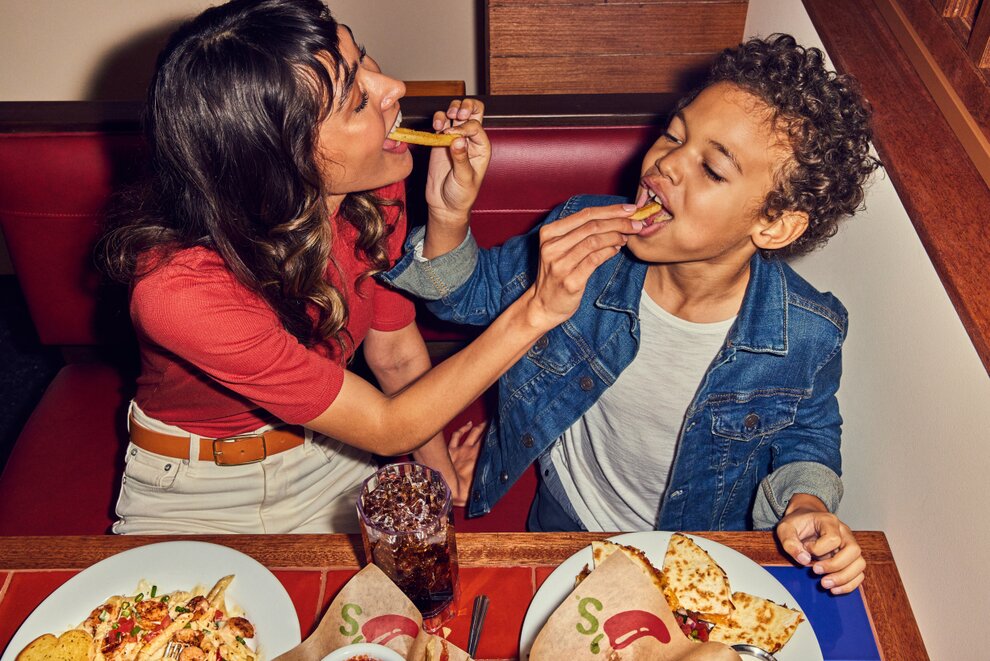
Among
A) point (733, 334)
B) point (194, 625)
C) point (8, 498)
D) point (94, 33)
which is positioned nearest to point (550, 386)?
point (733, 334)

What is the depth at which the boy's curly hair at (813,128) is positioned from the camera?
5.22 ft

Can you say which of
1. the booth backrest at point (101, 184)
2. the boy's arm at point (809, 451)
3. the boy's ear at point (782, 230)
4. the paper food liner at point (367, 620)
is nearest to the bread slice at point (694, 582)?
the boy's arm at point (809, 451)

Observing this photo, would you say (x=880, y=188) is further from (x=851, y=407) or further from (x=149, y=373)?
(x=149, y=373)

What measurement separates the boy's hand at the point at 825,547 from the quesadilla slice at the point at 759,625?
113 millimetres

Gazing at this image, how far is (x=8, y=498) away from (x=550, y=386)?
1.48m

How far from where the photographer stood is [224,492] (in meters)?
1.95

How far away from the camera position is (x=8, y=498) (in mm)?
2125

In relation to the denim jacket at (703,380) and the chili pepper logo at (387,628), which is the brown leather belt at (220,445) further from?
the chili pepper logo at (387,628)

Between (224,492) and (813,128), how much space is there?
1561 millimetres

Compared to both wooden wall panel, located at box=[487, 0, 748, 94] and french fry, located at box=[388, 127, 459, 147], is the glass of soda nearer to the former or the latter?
french fry, located at box=[388, 127, 459, 147]

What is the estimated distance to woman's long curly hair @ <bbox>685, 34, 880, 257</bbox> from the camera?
159 cm

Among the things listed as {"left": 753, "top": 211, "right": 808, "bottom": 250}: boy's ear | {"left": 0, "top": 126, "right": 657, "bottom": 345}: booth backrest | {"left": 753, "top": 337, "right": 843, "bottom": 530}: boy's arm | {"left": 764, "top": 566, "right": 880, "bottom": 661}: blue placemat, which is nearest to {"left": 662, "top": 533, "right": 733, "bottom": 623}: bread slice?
{"left": 764, "top": 566, "right": 880, "bottom": 661}: blue placemat

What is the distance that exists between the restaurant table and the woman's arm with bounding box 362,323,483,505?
735mm

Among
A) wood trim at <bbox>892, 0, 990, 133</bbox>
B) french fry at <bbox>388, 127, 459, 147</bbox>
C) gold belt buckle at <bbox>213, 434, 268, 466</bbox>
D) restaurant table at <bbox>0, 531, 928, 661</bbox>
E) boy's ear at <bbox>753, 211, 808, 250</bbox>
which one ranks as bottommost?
gold belt buckle at <bbox>213, 434, 268, 466</bbox>
